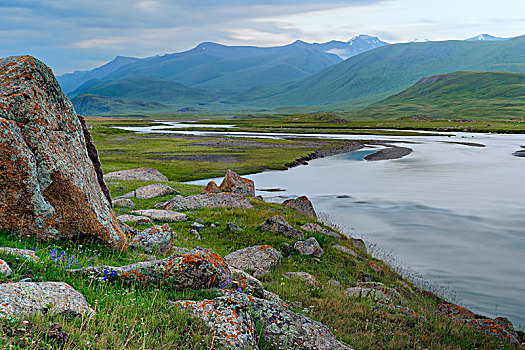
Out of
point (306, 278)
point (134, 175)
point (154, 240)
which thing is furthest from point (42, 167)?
point (134, 175)

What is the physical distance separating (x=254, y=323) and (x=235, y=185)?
27.2 meters

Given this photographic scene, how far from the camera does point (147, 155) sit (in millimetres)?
75438

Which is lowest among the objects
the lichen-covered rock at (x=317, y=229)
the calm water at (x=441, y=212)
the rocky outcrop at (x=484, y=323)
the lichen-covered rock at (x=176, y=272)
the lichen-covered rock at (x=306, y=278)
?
the calm water at (x=441, y=212)

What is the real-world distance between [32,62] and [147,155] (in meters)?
66.1

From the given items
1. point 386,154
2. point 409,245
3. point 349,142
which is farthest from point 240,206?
point 349,142

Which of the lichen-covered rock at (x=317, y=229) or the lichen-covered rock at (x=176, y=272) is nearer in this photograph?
the lichen-covered rock at (x=176, y=272)

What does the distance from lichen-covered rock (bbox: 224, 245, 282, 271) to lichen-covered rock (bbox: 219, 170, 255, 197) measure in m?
18.5

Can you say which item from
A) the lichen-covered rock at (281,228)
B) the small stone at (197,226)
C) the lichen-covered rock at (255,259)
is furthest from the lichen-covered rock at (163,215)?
the lichen-covered rock at (255,259)

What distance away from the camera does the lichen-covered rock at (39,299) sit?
5730mm

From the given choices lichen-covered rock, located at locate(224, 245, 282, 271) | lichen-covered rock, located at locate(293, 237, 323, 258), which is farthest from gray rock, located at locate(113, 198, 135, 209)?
lichen-covered rock, located at locate(293, 237, 323, 258)

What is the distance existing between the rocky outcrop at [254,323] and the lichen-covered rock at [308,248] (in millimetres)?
9348

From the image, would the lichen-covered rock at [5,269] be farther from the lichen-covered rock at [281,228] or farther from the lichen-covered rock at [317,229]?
the lichen-covered rock at [317,229]

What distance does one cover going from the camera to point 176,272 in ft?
27.8

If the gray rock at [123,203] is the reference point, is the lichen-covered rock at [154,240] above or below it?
above
